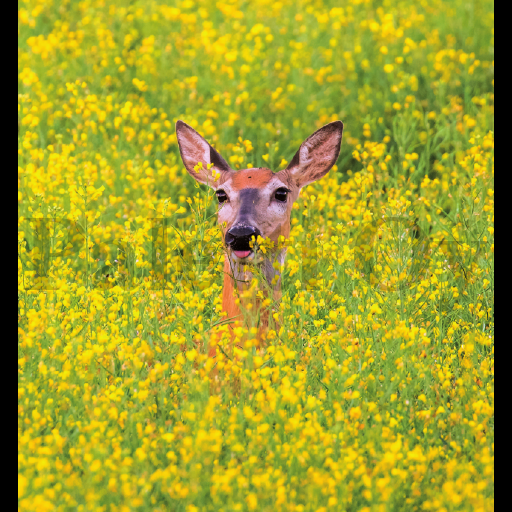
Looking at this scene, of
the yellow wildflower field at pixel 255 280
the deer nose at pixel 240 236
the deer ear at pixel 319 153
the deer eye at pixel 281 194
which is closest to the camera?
the yellow wildflower field at pixel 255 280

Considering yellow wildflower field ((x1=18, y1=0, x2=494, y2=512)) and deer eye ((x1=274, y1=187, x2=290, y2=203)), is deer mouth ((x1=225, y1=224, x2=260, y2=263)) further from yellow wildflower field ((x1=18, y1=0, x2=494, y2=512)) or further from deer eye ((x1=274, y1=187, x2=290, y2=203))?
deer eye ((x1=274, y1=187, x2=290, y2=203))

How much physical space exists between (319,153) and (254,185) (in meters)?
0.82

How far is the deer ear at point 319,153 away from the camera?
6234 millimetres

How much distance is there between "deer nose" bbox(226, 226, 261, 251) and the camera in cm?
532

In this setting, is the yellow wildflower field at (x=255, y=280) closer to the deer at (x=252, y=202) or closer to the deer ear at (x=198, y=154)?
the deer at (x=252, y=202)

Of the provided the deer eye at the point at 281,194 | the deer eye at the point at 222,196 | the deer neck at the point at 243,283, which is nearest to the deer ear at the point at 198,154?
the deer eye at the point at 222,196

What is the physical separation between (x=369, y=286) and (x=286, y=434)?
74.7 inches

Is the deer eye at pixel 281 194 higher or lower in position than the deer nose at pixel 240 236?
higher

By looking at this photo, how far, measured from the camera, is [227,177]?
6.06 m

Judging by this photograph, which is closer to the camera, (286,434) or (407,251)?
(286,434)

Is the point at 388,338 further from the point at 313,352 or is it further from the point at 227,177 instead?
the point at 227,177

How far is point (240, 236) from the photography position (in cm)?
531

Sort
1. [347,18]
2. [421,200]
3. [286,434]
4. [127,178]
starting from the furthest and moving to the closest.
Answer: [347,18] → [127,178] → [421,200] → [286,434]

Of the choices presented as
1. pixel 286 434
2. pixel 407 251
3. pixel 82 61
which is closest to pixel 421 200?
pixel 407 251
